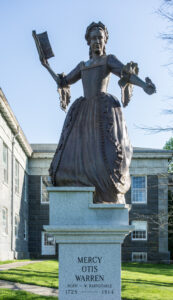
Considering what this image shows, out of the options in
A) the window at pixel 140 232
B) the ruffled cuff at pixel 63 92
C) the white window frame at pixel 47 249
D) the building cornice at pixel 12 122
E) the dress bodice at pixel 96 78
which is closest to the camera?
the dress bodice at pixel 96 78

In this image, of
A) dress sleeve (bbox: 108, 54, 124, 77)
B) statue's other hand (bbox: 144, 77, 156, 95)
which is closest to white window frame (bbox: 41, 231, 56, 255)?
dress sleeve (bbox: 108, 54, 124, 77)

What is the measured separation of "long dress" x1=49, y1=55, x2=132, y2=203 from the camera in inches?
267

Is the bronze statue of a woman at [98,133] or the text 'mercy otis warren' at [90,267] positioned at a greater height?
the bronze statue of a woman at [98,133]

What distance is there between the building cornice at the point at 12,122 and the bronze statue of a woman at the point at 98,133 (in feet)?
53.5

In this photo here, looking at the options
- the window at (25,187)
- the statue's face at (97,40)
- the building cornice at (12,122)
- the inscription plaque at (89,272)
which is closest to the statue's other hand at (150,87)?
the statue's face at (97,40)

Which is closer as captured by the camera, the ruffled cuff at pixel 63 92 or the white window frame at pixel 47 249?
the ruffled cuff at pixel 63 92

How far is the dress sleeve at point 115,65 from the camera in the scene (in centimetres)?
720

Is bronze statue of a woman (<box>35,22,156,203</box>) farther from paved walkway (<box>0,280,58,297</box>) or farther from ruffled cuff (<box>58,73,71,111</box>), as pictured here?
paved walkway (<box>0,280,58,297</box>)

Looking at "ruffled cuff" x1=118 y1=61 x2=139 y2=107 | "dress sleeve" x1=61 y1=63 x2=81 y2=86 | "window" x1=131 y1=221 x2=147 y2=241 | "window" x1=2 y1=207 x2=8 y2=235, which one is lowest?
"window" x1=131 y1=221 x2=147 y2=241

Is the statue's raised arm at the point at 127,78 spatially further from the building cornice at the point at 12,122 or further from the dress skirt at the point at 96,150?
the building cornice at the point at 12,122

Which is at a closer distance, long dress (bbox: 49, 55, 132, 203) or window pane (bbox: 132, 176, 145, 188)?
long dress (bbox: 49, 55, 132, 203)

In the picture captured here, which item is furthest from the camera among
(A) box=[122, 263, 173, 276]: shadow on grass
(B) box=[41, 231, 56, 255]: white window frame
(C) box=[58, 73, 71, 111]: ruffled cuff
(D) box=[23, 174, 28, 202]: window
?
(B) box=[41, 231, 56, 255]: white window frame

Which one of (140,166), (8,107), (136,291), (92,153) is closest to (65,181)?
(92,153)

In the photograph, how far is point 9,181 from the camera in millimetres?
27141
